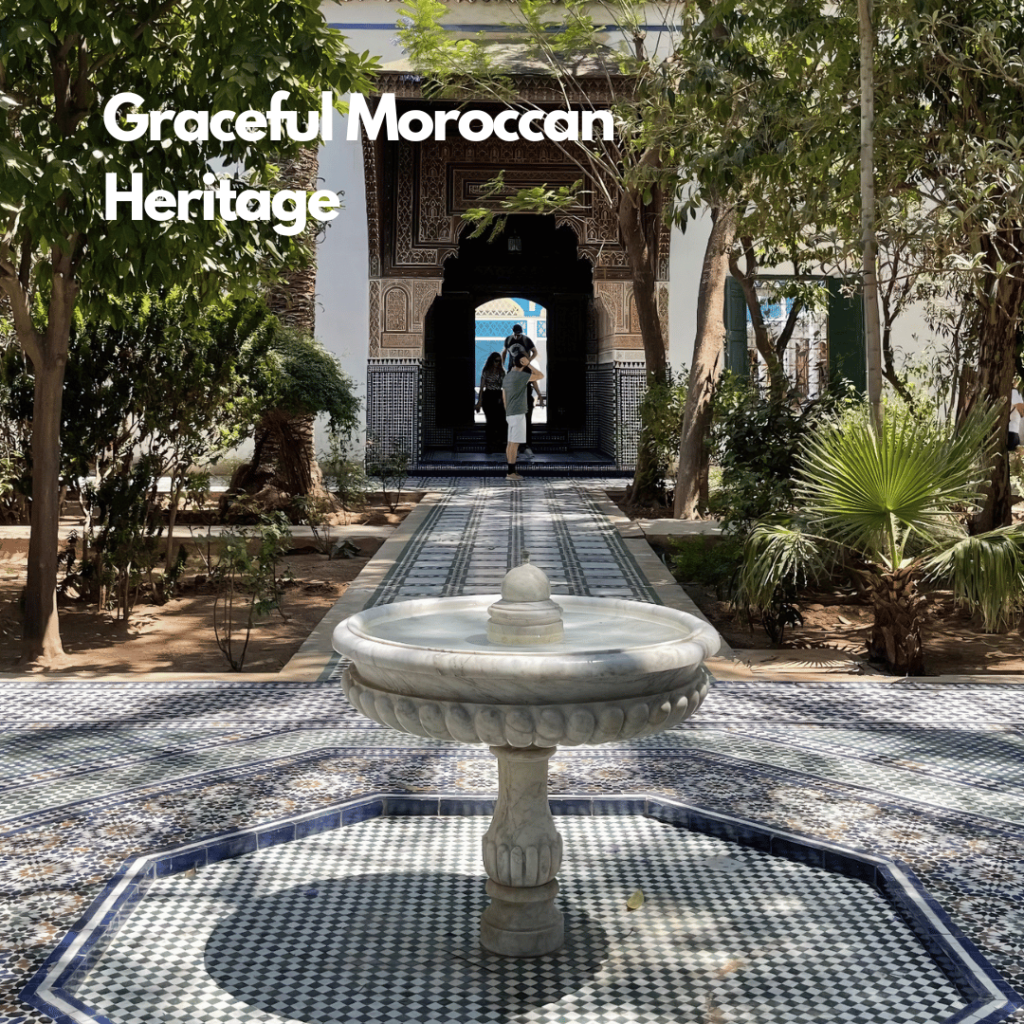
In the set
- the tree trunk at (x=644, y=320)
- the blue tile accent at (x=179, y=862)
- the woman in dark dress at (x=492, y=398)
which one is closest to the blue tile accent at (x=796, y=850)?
the blue tile accent at (x=179, y=862)

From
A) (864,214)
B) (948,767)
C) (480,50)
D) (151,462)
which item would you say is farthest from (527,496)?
(948,767)

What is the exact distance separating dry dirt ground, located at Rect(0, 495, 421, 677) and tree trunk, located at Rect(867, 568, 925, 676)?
2672 millimetres

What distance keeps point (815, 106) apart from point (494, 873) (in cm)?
505

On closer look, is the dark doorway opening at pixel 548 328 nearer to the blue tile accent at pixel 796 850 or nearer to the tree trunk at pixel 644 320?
the tree trunk at pixel 644 320

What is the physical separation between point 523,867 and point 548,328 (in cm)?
1596

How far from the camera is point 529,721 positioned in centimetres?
216

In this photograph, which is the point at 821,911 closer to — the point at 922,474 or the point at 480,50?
the point at 922,474

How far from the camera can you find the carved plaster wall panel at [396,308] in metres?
13.9

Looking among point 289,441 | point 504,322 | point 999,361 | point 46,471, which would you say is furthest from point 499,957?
point 504,322

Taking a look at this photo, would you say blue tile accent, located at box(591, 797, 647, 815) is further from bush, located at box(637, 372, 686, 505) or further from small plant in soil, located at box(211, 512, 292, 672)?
bush, located at box(637, 372, 686, 505)

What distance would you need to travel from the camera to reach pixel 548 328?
18.0m

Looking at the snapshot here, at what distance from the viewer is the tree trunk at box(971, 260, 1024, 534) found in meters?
6.47

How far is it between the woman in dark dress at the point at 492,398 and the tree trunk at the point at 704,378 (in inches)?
299

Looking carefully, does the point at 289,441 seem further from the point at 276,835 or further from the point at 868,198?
the point at 276,835
